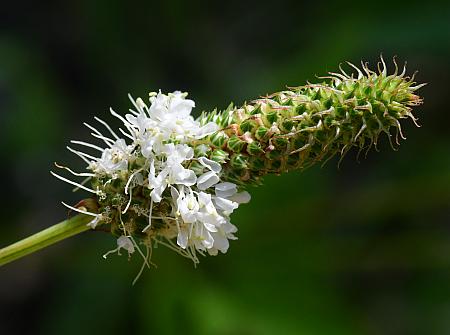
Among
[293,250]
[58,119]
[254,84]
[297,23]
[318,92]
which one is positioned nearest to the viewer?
[318,92]

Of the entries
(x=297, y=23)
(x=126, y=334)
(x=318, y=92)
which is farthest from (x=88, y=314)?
(x=318, y=92)

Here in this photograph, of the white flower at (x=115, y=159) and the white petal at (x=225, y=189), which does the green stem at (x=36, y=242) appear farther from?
the white petal at (x=225, y=189)

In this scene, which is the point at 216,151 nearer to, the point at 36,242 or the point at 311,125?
the point at 311,125

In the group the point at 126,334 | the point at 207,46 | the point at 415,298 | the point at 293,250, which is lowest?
the point at 126,334

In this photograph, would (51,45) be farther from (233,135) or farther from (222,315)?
(233,135)

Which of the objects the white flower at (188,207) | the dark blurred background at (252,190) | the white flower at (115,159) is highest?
the dark blurred background at (252,190)

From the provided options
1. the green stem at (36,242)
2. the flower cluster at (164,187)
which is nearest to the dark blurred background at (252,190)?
the flower cluster at (164,187)

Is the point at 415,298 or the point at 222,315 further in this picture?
the point at 415,298

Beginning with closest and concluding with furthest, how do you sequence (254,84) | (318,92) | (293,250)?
(318,92) → (293,250) → (254,84)
